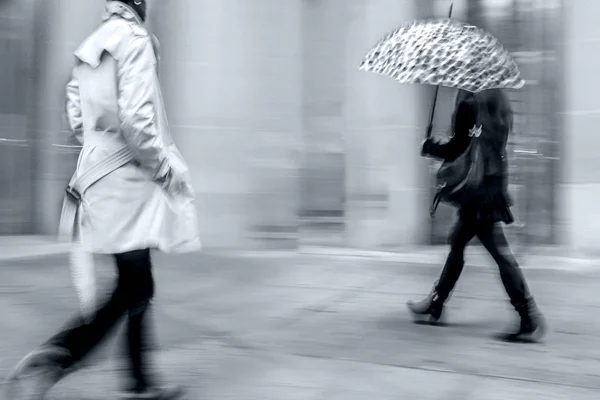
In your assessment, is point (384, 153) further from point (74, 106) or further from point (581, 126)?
point (74, 106)

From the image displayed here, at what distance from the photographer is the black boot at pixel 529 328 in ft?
18.3

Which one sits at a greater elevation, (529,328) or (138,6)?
(138,6)

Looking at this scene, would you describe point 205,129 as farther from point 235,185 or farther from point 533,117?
point 533,117

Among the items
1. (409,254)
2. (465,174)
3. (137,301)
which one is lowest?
(409,254)

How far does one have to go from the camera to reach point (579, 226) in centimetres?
918

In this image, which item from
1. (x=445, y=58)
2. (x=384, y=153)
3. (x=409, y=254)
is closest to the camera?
(x=445, y=58)

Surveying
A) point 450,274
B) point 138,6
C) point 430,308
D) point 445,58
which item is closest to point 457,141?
point 445,58

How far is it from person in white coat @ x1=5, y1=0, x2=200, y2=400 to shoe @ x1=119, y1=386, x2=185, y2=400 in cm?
13

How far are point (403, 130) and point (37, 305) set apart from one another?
4.43 metres

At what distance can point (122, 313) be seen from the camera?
3998 mm

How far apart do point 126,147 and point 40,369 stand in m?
0.99

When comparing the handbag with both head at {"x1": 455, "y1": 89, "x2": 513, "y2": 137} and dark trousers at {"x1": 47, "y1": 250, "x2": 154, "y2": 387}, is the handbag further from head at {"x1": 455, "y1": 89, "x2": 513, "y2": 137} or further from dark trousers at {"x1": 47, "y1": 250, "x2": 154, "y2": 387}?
dark trousers at {"x1": 47, "y1": 250, "x2": 154, "y2": 387}

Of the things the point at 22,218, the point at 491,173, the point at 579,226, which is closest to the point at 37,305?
the point at 491,173

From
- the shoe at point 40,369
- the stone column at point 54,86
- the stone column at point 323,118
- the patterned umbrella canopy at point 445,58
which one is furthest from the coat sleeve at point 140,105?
the stone column at point 54,86
